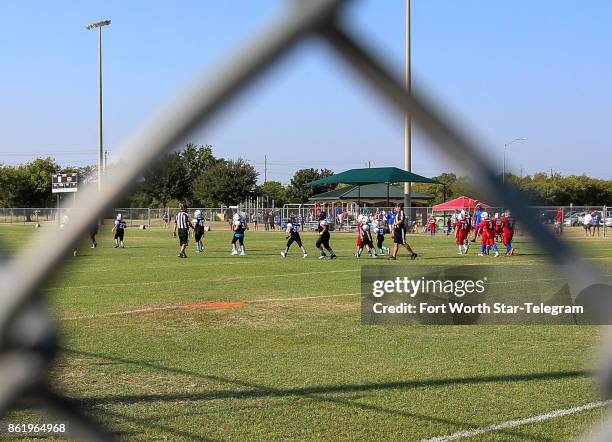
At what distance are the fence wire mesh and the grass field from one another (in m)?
1.98

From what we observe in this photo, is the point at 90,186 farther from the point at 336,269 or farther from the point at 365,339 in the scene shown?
the point at 336,269

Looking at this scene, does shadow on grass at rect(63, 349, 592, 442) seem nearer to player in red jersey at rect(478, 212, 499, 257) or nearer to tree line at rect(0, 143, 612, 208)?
tree line at rect(0, 143, 612, 208)

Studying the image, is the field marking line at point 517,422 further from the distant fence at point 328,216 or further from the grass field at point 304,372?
the distant fence at point 328,216

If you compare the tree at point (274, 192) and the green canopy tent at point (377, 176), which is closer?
the green canopy tent at point (377, 176)

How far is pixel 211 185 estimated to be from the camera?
5.64 meters

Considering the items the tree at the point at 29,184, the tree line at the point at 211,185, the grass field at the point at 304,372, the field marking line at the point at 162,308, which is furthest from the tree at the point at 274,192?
the grass field at the point at 304,372

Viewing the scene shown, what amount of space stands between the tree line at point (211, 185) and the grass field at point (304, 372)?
140 centimetres

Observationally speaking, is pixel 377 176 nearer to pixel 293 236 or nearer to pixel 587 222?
pixel 587 222

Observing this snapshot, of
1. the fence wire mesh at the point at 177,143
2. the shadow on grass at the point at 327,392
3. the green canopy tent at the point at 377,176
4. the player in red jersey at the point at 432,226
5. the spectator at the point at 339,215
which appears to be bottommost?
the shadow on grass at the point at 327,392

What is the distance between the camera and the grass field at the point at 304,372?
17.3 ft

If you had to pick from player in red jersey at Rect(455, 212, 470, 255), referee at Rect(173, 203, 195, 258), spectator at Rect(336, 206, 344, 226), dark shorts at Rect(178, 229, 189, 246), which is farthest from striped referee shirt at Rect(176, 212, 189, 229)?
spectator at Rect(336, 206, 344, 226)

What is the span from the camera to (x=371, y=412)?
555 cm

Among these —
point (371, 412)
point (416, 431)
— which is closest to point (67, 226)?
point (416, 431)

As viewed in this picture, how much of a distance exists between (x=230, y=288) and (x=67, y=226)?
13458mm
